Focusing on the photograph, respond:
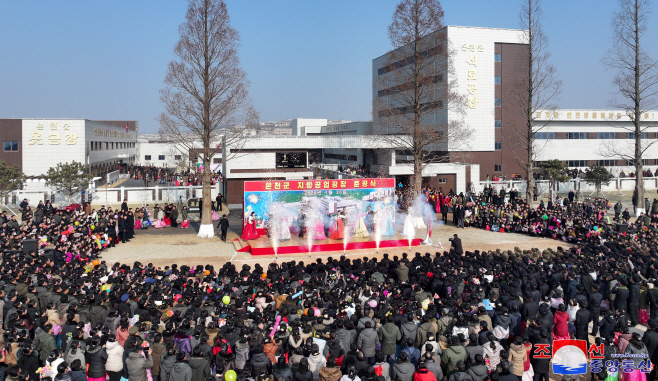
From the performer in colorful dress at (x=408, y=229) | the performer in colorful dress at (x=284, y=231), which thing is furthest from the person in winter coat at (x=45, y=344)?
the performer in colorful dress at (x=408, y=229)

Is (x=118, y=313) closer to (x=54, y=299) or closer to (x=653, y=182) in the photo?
(x=54, y=299)

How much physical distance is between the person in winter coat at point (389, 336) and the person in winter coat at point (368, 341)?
0.58 feet

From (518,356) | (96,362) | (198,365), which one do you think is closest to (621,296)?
(518,356)

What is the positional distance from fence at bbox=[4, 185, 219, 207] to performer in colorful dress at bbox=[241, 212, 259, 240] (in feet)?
39.2

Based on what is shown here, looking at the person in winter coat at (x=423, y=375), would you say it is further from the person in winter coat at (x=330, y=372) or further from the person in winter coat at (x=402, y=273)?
the person in winter coat at (x=402, y=273)

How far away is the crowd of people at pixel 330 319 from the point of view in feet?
22.6

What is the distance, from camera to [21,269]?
11.5 m

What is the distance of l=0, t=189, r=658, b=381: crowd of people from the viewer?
22.6 feet

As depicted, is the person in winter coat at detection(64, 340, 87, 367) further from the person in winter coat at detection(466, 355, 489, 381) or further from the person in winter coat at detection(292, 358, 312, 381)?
the person in winter coat at detection(466, 355, 489, 381)

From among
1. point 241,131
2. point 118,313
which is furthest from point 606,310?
point 241,131

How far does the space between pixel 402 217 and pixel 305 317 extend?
15.1 metres

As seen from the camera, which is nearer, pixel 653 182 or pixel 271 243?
pixel 271 243

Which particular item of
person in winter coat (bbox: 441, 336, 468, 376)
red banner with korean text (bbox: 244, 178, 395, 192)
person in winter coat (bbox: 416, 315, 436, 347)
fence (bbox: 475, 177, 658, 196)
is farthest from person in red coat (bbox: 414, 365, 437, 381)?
fence (bbox: 475, 177, 658, 196)

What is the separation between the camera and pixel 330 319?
27.6 feet
